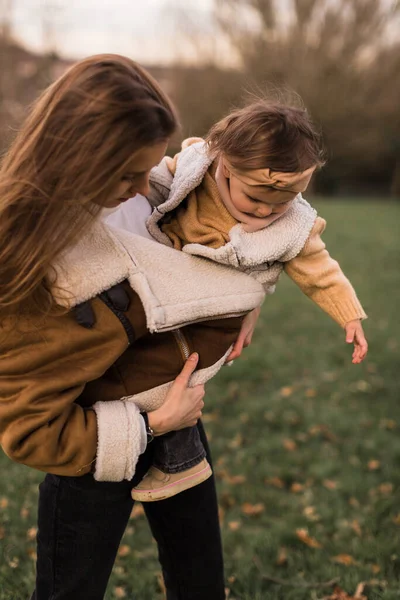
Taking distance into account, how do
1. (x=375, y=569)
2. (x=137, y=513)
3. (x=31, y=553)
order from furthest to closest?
(x=137, y=513)
(x=31, y=553)
(x=375, y=569)

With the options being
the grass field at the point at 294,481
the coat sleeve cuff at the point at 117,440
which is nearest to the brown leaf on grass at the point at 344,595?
the grass field at the point at 294,481

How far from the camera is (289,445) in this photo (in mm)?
4715

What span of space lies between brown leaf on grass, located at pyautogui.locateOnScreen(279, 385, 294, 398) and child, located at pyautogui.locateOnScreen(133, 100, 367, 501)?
347 cm

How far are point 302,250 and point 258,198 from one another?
252 millimetres

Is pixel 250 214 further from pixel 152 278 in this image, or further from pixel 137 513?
pixel 137 513

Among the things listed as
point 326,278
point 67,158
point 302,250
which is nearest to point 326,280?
point 326,278

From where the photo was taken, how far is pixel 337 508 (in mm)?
3926

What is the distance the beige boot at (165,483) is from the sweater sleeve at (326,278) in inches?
26.9

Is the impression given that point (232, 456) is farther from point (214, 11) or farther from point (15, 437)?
point (214, 11)

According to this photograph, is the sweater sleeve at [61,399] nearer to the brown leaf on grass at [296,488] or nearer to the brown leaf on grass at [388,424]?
the brown leaf on grass at [296,488]

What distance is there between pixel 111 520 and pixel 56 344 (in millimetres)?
617

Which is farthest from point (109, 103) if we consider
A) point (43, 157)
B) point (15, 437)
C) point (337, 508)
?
point (337, 508)

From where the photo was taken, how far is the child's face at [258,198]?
1877mm

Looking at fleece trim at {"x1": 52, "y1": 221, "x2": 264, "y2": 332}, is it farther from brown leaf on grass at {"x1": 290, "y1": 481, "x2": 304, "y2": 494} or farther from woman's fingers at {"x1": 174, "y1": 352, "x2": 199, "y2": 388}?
brown leaf on grass at {"x1": 290, "y1": 481, "x2": 304, "y2": 494}
